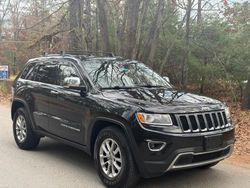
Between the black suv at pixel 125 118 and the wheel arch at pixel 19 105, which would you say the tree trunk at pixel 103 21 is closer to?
the wheel arch at pixel 19 105

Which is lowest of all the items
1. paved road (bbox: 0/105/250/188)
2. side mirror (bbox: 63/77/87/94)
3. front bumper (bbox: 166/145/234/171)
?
paved road (bbox: 0/105/250/188)

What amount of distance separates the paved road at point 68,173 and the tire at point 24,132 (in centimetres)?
15

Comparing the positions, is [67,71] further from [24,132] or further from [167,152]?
[167,152]

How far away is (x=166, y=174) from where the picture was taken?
6.03 metres

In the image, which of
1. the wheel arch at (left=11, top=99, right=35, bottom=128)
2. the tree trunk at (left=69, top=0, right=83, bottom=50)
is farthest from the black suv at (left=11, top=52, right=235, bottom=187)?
the tree trunk at (left=69, top=0, right=83, bottom=50)

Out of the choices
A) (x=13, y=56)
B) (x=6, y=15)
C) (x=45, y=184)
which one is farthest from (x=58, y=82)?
(x=6, y=15)

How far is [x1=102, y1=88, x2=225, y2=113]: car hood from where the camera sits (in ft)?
16.5

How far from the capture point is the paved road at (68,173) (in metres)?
5.61

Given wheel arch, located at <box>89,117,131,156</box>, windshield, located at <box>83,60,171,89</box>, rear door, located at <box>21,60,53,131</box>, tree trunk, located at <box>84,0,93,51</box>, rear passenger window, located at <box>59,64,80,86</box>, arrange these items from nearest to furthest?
wheel arch, located at <box>89,117,131,156</box> < windshield, located at <box>83,60,171,89</box> < rear passenger window, located at <box>59,64,80,86</box> < rear door, located at <box>21,60,53,131</box> < tree trunk, located at <box>84,0,93,51</box>

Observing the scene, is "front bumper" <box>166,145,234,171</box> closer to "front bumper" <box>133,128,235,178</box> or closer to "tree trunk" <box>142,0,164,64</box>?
"front bumper" <box>133,128,235,178</box>

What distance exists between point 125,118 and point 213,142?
1.19 metres

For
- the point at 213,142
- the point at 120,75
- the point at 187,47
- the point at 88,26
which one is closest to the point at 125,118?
the point at 213,142

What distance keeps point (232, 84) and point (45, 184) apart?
11.6 metres

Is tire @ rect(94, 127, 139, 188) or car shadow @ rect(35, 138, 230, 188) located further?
car shadow @ rect(35, 138, 230, 188)
